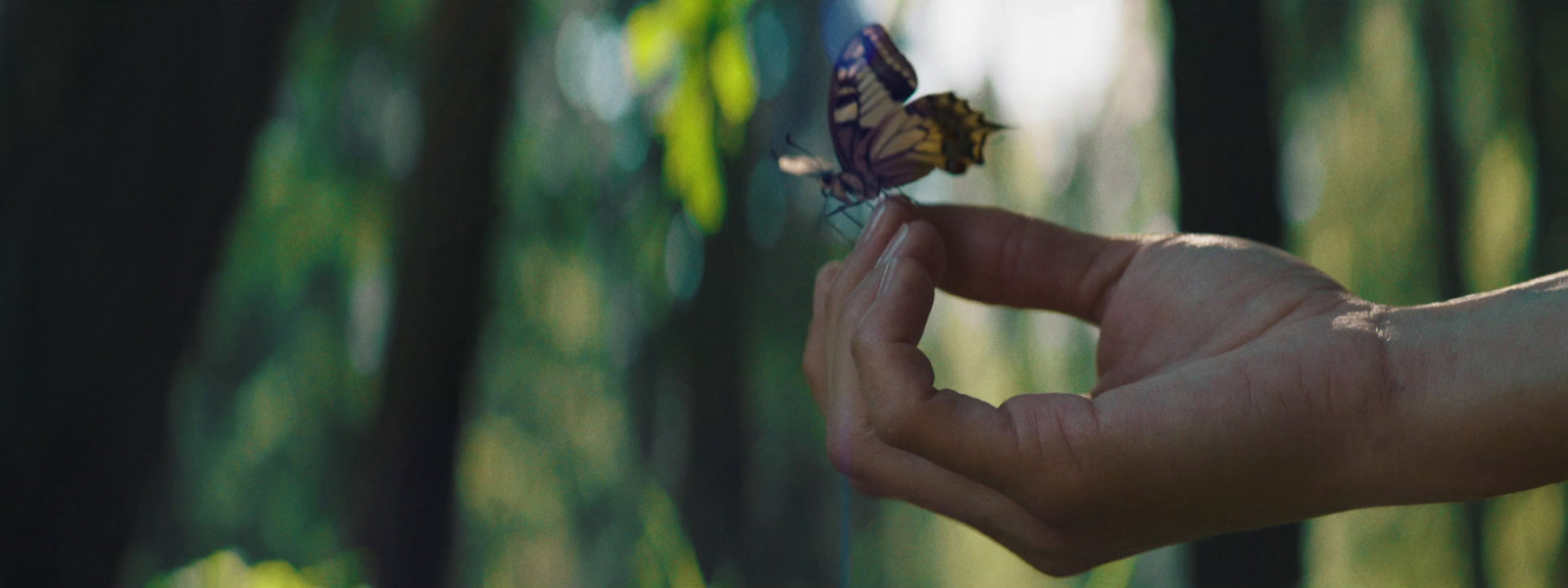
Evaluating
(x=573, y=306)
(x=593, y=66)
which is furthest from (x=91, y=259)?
(x=593, y=66)

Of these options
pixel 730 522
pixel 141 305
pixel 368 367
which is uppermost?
pixel 141 305

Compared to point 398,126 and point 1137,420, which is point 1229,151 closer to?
point 1137,420

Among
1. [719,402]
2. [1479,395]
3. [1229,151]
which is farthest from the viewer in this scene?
[719,402]

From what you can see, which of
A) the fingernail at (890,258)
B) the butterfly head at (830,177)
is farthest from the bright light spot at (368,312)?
the fingernail at (890,258)

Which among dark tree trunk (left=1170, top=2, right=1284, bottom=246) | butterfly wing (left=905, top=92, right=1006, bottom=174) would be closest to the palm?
butterfly wing (left=905, top=92, right=1006, bottom=174)

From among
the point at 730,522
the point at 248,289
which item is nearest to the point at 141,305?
the point at 248,289

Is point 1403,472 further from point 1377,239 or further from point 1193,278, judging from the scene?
point 1377,239
